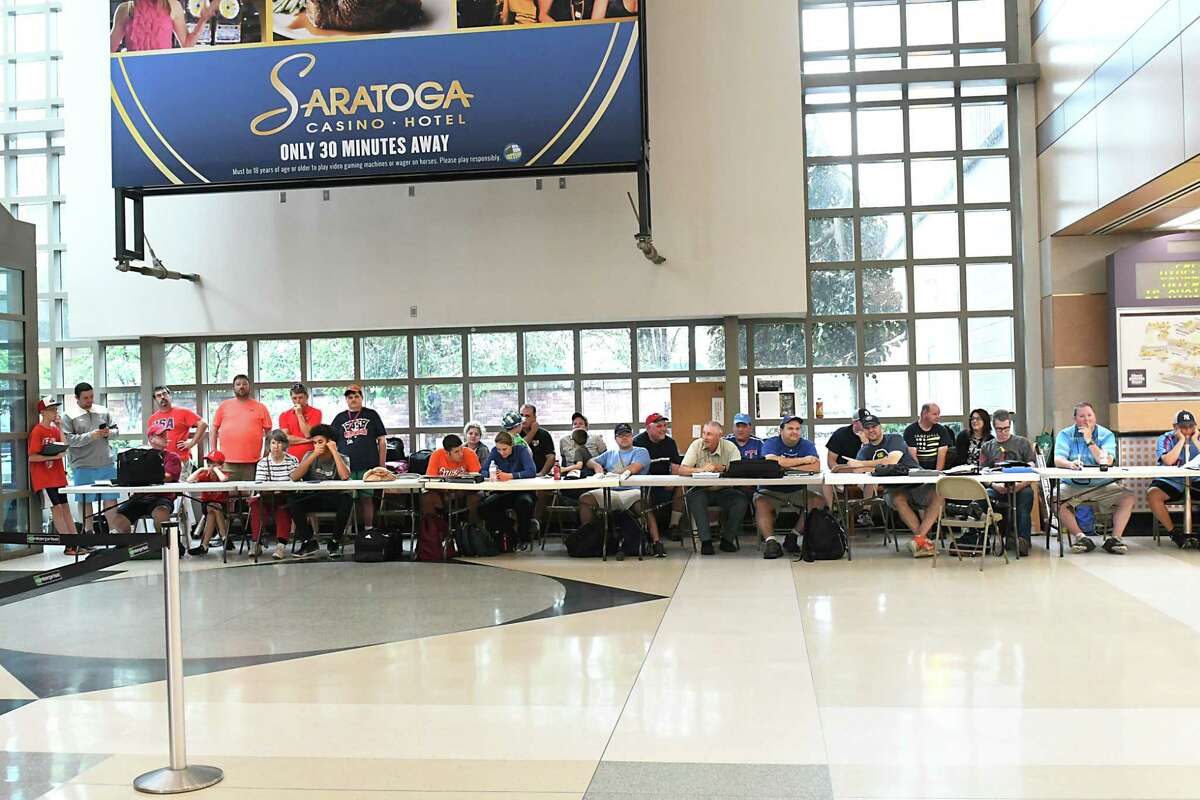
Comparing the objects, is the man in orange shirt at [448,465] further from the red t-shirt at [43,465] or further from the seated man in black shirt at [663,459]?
the red t-shirt at [43,465]

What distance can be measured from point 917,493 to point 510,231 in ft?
17.7

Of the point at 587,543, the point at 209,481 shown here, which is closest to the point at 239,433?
the point at 209,481

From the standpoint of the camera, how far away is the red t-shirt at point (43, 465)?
10.7 meters

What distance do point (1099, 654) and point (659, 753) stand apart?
286 cm

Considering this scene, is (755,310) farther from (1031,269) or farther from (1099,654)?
(1099,654)

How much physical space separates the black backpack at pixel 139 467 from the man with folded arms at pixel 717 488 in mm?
5163

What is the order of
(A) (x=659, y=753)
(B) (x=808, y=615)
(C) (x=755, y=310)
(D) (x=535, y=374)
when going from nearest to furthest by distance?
(A) (x=659, y=753) → (B) (x=808, y=615) → (C) (x=755, y=310) → (D) (x=535, y=374)

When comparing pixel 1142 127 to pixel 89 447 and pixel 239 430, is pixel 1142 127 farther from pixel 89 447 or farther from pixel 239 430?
pixel 89 447

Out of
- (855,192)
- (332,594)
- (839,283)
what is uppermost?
(855,192)

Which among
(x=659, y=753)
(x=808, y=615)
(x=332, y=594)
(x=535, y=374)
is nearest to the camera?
(x=659, y=753)

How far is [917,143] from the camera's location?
12.1 m

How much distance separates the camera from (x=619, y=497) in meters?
10.6

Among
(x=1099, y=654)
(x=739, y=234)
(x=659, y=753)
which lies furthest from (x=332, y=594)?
(x=739, y=234)

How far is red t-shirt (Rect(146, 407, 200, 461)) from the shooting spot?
11.3 metres
